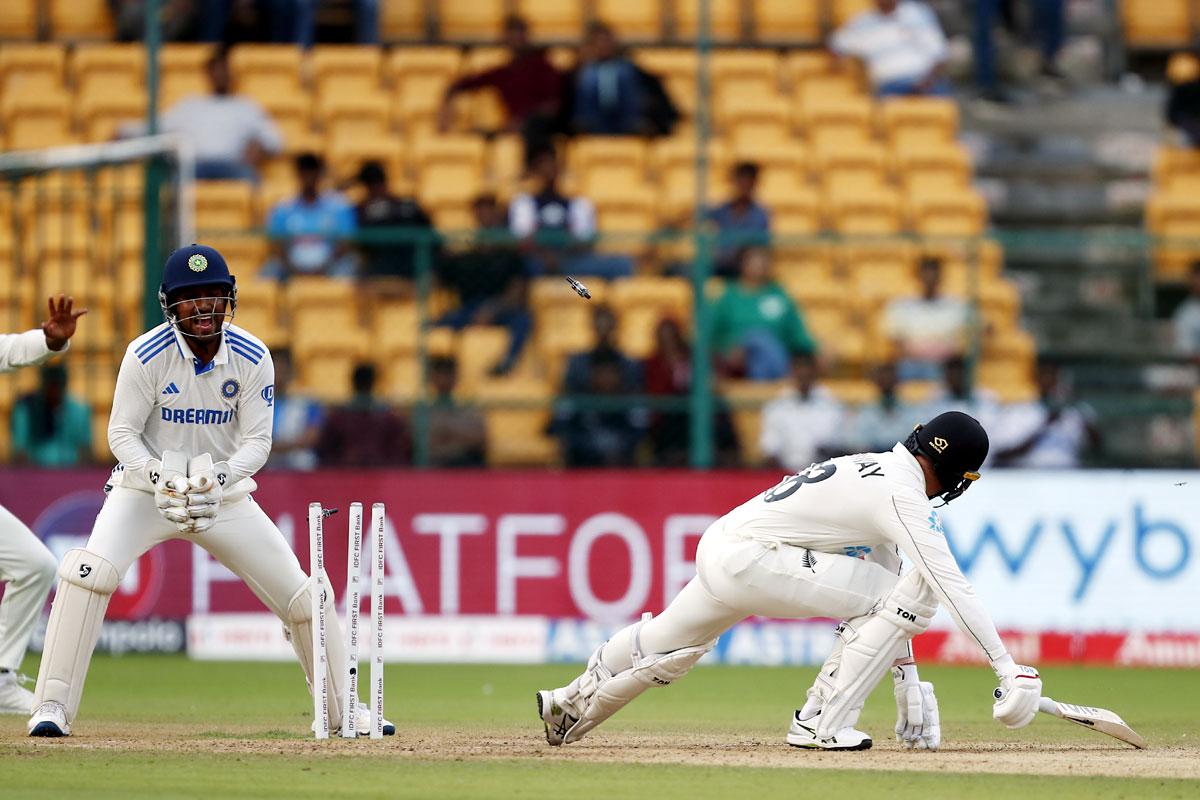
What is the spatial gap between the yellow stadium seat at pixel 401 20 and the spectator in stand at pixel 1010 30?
16.6ft

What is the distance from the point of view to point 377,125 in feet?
57.7

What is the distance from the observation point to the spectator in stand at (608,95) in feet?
55.9

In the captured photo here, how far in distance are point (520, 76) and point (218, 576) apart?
17.1 ft

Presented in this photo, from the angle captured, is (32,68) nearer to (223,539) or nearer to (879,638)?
(223,539)

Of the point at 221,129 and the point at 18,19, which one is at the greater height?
the point at 18,19

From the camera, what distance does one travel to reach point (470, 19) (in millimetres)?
19078

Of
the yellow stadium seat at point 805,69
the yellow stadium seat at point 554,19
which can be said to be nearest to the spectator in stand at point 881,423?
the yellow stadium seat at point 805,69

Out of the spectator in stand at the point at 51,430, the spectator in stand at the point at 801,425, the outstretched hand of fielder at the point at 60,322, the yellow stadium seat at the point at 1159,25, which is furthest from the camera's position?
the yellow stadium seat at the point at 1159,25

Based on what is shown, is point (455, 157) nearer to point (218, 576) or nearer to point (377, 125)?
point (377, 125)

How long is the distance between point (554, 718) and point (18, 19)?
1207 cm

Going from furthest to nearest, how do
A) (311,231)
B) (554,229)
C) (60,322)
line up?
(554,229) → (311,231) → (60,322)

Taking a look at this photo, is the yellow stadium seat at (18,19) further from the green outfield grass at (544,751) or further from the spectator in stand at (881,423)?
the spectator in stand at (881,423)

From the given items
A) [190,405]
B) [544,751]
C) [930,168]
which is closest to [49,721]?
[190,405]

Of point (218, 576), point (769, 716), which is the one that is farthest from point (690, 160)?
point (769, 716)
